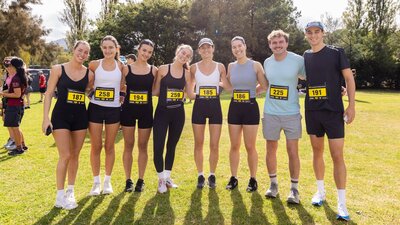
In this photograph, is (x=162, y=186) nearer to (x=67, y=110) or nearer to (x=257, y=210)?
(x=257, y=210)

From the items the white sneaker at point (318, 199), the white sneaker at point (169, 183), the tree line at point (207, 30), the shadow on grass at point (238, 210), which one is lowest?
the shadow on grass at point (238, 210)

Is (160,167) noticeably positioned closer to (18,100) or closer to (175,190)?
(175,190)

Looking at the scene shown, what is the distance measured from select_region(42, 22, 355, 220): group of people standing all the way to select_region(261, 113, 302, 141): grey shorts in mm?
13

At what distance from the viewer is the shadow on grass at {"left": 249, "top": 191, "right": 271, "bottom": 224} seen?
3809 mm

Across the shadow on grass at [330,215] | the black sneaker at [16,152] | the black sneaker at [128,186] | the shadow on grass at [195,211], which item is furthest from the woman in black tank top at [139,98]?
the black sneaker at [16,152]

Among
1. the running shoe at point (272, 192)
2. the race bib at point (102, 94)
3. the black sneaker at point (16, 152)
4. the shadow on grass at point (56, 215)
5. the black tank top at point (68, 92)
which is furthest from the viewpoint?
the black sneaker at point (16, 152)

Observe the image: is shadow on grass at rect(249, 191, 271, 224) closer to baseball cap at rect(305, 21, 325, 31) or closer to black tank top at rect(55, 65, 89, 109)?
baseball cap at rect(305, 21, 325, 31)

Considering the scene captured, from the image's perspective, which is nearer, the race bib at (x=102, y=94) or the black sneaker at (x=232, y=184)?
the race bib at (x=102, y=94)

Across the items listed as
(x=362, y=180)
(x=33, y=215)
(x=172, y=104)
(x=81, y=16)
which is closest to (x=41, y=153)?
(x=33, y=215)

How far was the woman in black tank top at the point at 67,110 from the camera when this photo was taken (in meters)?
3.93

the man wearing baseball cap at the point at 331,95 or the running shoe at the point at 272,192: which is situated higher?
the man wearing baseball cap at the point at 331,95

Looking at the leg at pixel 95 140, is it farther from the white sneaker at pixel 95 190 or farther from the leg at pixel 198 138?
the leg at pixel 198 138

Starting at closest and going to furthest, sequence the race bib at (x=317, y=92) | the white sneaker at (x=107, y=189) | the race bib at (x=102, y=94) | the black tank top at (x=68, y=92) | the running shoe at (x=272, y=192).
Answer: the race bib at (x=317, y=92), the black tank top at (x=68, y=92), the race bib at (x=102, y=94), the running shoe at (x=272, y=192), the white sneaker at (x=107, y=189)

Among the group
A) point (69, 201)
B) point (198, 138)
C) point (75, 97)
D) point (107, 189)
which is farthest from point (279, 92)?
point (69, 201)
